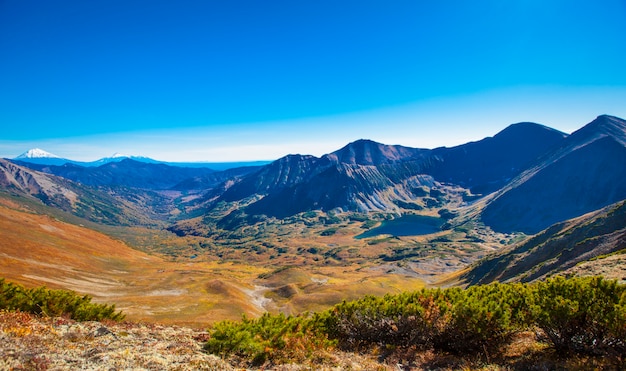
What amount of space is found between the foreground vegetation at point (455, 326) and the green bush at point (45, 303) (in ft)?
39.8

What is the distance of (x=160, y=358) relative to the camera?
17.1 meters

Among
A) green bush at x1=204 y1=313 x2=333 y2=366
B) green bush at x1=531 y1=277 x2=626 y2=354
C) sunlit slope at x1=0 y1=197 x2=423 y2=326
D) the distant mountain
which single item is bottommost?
sunlit slope at x1=0 y1=197 x2=423 y2=326

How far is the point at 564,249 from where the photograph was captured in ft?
319

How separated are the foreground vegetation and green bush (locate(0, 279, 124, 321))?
39.8ft

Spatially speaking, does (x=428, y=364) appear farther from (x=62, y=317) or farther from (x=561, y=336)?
(x=62, y=317)

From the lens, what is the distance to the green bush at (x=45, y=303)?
23.4 meters

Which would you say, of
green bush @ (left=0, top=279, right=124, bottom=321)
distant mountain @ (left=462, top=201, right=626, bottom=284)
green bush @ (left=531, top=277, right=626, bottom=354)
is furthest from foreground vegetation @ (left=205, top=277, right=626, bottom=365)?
distant mountain @ (left=462, top=201, right=626, bottom=284)

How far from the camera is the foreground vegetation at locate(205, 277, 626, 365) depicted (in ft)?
48.9

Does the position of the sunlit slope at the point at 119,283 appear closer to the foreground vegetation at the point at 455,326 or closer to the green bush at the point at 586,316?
the foreground vegetation at the point at 455,326

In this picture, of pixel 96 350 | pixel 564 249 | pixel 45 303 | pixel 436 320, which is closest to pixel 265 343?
pixel 96 350

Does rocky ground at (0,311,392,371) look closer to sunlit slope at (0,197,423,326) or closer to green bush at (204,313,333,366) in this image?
green bush at (204,313,333,366)

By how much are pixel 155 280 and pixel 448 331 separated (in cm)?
18434

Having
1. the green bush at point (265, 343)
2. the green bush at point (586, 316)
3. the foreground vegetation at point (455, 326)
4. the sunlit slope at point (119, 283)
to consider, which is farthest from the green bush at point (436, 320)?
the sunlit slope at point (119, 283)

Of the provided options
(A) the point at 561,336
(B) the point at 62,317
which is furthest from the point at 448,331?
(B) the point at 62,317
